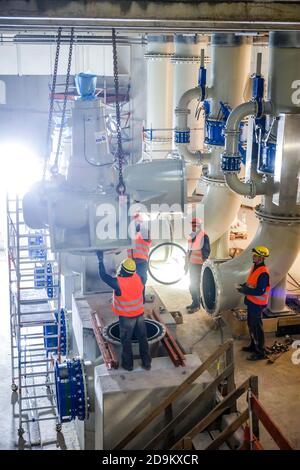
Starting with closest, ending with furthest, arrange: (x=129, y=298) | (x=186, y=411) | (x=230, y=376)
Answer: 1. (x=186, y=411)
2. (x=230, y=376)
3. (x=129, y=298)

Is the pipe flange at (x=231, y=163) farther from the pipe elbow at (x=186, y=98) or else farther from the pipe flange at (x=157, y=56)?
the pipe flange at (x=157, y=56)

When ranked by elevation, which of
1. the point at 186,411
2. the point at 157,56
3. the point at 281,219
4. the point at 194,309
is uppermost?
the point at 157,56

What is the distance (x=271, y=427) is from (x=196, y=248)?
5277mm

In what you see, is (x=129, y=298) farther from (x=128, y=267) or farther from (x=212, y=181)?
(x=212, y=181)

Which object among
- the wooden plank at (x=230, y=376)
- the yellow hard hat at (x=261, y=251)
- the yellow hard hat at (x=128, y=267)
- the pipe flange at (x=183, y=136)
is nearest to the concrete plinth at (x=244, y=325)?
the yellow hard hat at (x=261, y=251)

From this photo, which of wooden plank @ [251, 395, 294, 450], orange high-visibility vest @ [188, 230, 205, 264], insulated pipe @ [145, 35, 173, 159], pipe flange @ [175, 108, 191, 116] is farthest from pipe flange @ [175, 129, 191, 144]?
wooden plank @ [251, 395, 294, 450]

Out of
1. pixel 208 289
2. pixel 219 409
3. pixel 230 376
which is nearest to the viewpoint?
pixel 219 409

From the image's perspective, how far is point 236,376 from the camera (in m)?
8.10

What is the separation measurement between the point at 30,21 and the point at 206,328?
20.0 feet

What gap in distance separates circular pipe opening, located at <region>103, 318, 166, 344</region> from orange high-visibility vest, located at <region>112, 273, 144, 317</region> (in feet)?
1.27

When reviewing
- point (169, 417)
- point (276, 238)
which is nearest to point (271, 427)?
point (169, 417)

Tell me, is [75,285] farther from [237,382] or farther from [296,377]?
[296,377]

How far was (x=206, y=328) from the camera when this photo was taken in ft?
31.8

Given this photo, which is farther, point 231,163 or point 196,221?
point 196,221
